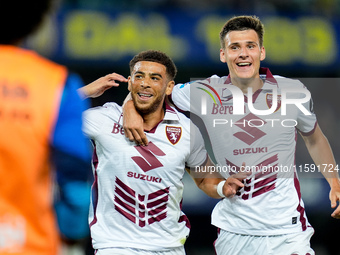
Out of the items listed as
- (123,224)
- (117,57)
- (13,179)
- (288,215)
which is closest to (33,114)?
(13,179)

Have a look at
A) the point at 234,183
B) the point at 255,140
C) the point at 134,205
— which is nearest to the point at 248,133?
the point at 255,140

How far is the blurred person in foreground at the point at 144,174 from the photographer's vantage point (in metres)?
4.86

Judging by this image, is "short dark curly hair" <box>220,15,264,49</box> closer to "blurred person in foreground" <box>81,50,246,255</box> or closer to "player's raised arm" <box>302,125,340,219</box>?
"blurred person in foreground" <box>81,50,246,255</box>

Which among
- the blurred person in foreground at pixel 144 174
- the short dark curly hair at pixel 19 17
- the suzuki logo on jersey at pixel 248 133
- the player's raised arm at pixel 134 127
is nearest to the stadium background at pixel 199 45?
the suzuki logo on jersey at pixel 248 133

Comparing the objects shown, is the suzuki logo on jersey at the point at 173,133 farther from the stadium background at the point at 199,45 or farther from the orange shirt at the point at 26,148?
the stadium background at the point at 199,45

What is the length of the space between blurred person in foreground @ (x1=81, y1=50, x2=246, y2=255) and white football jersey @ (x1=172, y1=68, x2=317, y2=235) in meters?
0.23

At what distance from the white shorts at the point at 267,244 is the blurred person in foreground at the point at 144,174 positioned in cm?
44

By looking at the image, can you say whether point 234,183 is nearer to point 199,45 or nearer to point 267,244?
point 267,244

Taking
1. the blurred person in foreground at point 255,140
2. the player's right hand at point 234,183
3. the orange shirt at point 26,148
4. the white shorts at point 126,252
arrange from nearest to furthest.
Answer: the orange shirt at point 26,148, the white shorts at point 126,252, the player's right hand at point 234,183, the blurred person in foreground at point 255,140

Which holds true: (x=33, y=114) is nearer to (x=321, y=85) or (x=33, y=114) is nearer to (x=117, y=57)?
(x=117, y=57)

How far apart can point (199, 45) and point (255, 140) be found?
4.23 meters

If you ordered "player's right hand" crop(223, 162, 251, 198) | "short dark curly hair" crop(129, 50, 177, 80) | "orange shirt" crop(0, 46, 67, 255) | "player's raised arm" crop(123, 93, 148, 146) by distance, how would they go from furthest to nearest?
"short dark curly hair" crop(129, 50, 177, 80) < "player's right hand" crop(223, 162, 251, 198) < "player's raised arm" crop(123, 93, 148, 146) < "orange shirt" crop(0, 46, 67, 255)

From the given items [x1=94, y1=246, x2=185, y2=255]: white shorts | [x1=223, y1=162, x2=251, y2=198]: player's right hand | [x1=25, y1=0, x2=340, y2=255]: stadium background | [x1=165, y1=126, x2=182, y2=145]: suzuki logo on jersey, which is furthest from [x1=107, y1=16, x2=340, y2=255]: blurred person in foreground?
[x1=25, y1=0, x2=340, y2=255]: stadium background

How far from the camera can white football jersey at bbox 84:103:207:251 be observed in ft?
15.9
